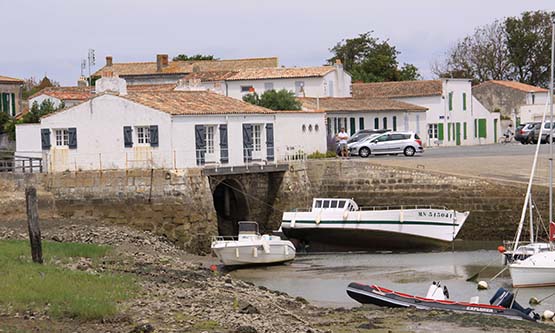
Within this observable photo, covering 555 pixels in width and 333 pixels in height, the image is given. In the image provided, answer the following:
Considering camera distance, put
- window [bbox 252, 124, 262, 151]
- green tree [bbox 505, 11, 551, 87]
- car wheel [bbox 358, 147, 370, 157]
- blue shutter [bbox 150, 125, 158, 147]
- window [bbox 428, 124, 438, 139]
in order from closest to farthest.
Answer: blue shutter [bbox 150, 125, 158, 147] < window [bbox 252, 124, 262, 151] < car wheel [bbox 358, 147, 370, 157] < window [bbox 428, 124, 438, 139] < green tree [bbox 505, 11, 551, 87]

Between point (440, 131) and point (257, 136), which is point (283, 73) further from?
point (257, 136)

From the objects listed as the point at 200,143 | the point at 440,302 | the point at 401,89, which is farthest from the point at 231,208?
the point at 401,89

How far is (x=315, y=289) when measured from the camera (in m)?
32.8

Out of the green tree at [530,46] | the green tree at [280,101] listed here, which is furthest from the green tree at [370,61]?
the green tree at [280,101]

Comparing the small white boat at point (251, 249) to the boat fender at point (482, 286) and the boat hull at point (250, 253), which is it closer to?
the boat hull at point (250, 253)

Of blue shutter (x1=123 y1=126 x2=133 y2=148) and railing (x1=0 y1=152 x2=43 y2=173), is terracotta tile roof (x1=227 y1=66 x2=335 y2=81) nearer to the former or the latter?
railing (x1=0 y1=152 x2=43 y2=173)

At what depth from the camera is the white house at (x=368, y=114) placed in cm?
6309

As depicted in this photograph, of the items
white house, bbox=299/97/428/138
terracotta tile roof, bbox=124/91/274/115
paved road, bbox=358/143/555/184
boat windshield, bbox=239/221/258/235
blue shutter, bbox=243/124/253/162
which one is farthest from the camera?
white house, bbox=299/97/428/138

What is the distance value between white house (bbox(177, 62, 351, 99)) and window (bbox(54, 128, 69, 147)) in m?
24.8

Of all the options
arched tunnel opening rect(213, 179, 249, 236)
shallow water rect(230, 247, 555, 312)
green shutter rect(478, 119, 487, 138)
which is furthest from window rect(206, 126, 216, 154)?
green shutter rect(478, 119, 487, 138)

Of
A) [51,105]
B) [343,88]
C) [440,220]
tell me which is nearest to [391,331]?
[440,220]

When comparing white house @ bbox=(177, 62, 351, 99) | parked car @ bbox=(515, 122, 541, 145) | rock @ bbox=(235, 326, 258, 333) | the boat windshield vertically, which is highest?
white house @ bbox=(177, 62, 351, 99)

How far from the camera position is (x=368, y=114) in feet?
214

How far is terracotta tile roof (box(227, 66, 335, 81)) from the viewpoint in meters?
69.9
